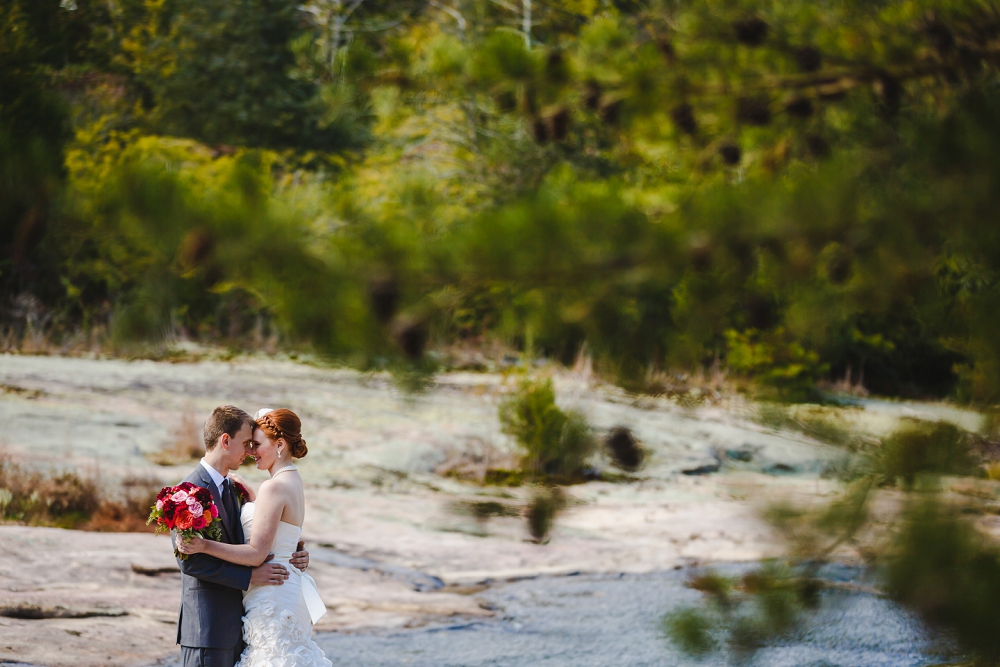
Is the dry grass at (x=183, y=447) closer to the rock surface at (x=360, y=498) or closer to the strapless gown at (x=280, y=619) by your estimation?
the rock surface at (x=360, y=498)

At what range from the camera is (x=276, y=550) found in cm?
337

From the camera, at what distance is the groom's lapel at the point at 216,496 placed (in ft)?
10.5

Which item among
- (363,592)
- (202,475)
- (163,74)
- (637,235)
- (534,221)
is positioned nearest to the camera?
(534,221)

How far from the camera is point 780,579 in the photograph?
227cm

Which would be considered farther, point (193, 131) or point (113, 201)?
point (193, 131)

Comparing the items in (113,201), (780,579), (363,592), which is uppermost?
(113,201)

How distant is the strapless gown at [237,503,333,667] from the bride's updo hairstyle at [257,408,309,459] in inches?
10.6

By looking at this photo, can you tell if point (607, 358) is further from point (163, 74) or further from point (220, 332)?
point (163, 74)

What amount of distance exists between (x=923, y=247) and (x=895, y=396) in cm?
1335

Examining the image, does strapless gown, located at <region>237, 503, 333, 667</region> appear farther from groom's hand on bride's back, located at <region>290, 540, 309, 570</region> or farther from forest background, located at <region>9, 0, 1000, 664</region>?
forest background, located at <region>9, 0, 1000, 664</region>

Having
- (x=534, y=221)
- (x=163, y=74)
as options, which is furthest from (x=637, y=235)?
(x=163, y=74)

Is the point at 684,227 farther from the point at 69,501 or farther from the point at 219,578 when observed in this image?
the point at 69,501

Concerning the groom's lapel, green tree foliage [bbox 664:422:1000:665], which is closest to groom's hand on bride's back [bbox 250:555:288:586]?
the groom's lapel

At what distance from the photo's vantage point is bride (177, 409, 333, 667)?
127 inches
